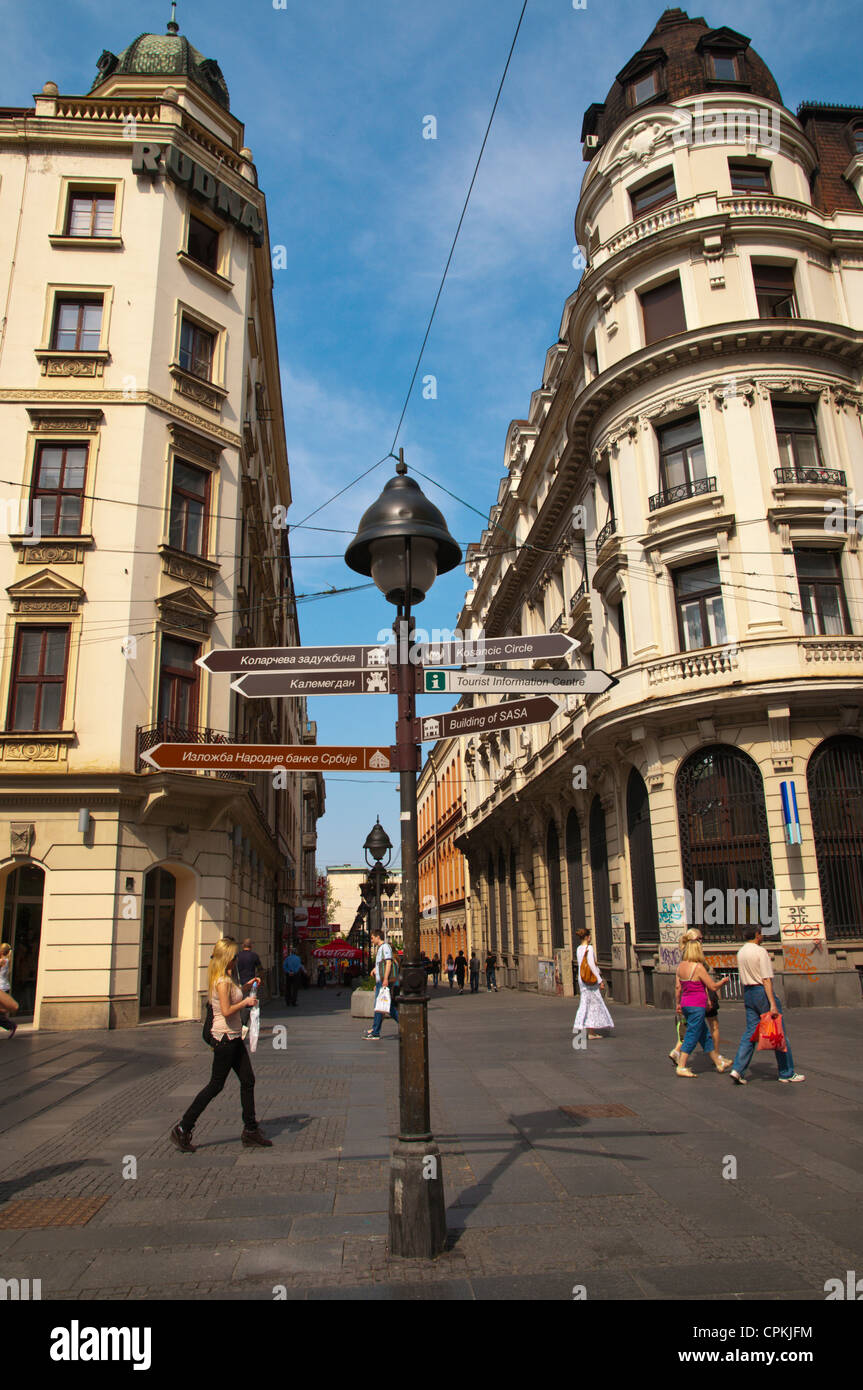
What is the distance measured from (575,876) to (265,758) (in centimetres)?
2427

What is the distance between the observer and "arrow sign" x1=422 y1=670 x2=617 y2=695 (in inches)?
228

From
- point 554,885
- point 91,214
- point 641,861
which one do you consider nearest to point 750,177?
point 91,214

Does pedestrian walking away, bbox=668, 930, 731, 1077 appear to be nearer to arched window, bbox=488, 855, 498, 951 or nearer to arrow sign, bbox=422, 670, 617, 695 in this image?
arrow sign, bbox=422, 670, 617, 695

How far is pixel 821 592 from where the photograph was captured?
66.8ft

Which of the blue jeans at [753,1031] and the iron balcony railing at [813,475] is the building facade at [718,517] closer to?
the iron balcony railing at [813,475]

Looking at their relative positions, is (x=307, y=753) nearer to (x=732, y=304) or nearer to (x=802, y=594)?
(x=802, y=594)

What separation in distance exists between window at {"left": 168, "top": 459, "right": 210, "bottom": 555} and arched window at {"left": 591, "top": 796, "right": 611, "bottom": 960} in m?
13.2

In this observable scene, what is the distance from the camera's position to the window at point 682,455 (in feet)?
70.6

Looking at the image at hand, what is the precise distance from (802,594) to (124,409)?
15.9 metres

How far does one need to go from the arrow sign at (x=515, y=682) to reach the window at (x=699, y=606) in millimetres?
15306

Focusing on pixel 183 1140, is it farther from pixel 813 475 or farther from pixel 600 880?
pixel 600 880

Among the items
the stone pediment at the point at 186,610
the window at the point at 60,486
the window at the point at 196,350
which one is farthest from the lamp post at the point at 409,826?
the window at the point at 196,350
